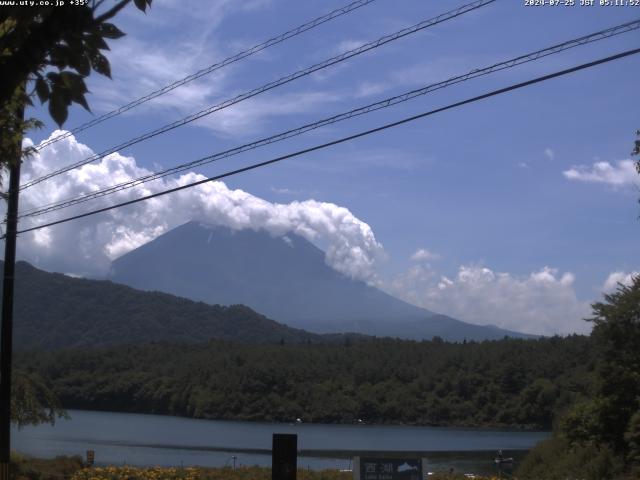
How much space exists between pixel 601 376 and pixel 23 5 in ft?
82.8

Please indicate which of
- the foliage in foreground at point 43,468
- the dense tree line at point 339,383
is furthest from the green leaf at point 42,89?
the dense tree line at point 339,383

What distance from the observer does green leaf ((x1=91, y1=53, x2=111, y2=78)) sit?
474cm

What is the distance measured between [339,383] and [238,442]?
131 feet

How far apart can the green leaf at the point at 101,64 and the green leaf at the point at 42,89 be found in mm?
271

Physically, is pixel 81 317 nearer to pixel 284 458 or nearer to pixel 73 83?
pixel 284 458

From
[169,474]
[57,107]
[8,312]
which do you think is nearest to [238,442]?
[169,474]

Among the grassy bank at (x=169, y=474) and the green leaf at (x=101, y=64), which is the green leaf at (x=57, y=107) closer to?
the green leaf at (x=101, y=64)

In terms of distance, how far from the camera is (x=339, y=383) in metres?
104

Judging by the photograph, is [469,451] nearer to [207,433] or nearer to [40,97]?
[207,433]

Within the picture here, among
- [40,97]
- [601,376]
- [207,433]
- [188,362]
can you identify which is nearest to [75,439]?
[207,433]

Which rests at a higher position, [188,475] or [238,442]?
[188,475]

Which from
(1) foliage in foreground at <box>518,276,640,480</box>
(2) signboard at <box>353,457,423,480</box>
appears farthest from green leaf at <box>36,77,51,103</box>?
(1) foliage in foreground at <box>518,276,640,480</box>

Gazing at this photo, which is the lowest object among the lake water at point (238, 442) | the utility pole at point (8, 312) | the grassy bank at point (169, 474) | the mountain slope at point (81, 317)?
the lake water at point (238, 442)

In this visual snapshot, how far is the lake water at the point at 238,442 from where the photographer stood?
45.2m
